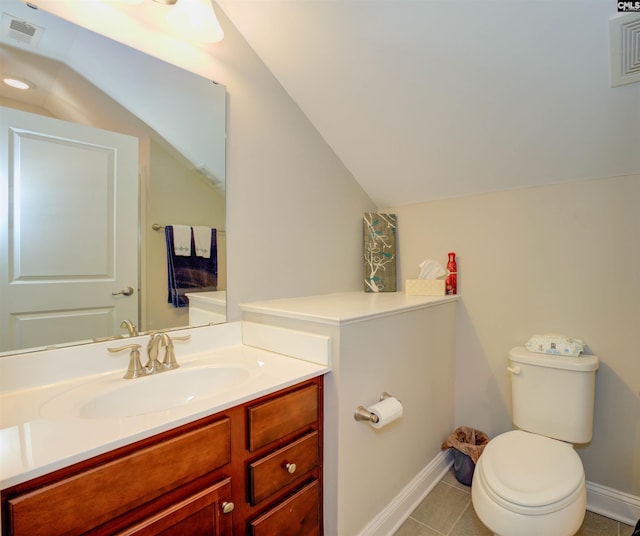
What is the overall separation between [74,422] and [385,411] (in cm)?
97

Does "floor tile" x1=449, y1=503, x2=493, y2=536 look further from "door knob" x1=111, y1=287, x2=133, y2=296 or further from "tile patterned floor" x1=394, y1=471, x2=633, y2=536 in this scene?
"door knob" x1=111, y1=287, x2=133, y2=296

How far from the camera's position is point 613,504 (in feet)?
5.19

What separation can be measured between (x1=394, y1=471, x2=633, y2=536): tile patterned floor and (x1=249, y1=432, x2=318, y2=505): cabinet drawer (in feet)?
2.38

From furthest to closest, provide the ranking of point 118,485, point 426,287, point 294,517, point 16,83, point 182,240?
point 426,287 → point 182,240 → point 294,517 → point 16,83 → point 118,485

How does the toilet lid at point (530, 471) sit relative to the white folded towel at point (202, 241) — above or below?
below

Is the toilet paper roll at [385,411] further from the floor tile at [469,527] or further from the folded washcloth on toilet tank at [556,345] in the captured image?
the folded washcloth on toilet tank at [556,345]

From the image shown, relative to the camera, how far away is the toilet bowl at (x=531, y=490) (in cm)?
112

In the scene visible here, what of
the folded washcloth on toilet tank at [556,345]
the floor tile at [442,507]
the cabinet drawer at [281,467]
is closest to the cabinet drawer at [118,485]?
the cabinet drawer at [281,467]

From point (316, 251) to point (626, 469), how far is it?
1.80 metres

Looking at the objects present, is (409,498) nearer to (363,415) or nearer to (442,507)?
(442,507)

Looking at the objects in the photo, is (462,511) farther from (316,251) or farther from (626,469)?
(316,251)

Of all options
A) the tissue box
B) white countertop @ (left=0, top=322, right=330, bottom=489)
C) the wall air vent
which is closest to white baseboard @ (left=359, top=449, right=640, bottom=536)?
white countertop @ (left=0, top=322, right=330, bottom=489)

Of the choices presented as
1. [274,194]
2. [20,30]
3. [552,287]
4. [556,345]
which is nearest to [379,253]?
[274,194]

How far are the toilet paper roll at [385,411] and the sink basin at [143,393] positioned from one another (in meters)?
0.50
